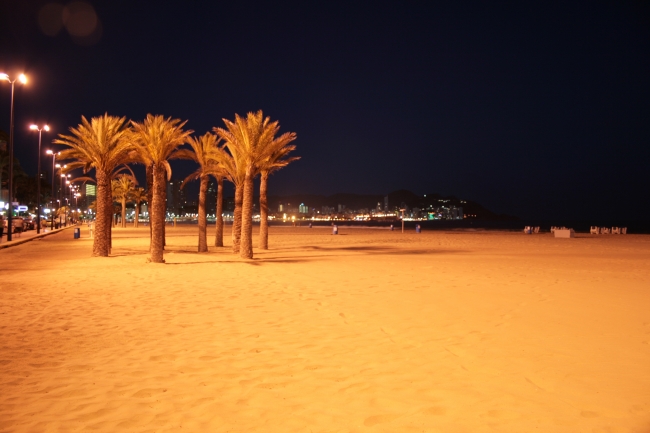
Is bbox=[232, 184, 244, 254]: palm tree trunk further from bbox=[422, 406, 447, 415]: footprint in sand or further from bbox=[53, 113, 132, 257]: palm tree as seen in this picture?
bbox=[422, 406, 447, 415]: footprint in sand

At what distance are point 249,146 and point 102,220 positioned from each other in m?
7.30

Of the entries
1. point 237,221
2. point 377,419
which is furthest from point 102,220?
point 377,419

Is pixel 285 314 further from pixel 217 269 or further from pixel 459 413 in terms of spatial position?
pixel 217 269

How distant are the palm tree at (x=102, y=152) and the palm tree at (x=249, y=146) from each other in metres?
4.62

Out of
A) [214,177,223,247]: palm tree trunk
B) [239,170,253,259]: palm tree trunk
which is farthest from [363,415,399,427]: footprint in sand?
[214,177,223,247]: palm tree trunk

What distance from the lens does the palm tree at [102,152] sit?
2275 cm

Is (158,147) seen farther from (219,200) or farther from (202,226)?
(219,200)

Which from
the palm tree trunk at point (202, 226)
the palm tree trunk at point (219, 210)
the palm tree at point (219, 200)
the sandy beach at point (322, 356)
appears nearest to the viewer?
the sandy beach at point (322, 356)

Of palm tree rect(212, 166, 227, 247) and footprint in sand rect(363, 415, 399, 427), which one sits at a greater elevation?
palm tree rect(212, 166, 227, 247)

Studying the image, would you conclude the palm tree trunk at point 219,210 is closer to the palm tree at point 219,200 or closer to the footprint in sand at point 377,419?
the palm tree at point 219,200

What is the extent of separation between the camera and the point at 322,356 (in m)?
6.99

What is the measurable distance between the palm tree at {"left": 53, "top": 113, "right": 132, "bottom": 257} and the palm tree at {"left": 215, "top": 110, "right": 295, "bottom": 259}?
4.62m

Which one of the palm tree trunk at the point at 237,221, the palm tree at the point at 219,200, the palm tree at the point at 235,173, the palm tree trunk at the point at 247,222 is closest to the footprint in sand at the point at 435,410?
the palm tree trunk at the point at 247,222

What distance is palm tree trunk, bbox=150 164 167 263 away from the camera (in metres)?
19.6
